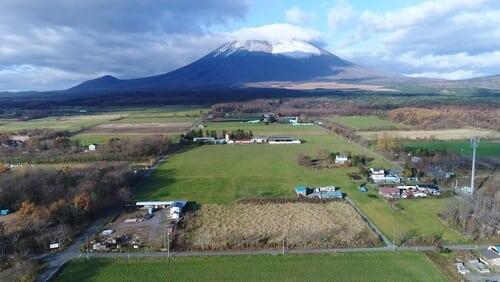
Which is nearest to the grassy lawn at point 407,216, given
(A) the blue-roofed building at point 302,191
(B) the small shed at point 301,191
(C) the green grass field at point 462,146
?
(A) the blue-roofed building at point 302,191

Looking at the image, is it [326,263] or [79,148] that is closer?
[326,263]

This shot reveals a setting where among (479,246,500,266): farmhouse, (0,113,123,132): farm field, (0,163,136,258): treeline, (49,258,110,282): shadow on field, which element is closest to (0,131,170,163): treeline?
(0,163,136,258): treeline

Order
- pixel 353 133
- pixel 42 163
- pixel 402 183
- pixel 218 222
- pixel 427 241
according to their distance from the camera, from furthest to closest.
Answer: pixel 353 133 < pixel 42 163 < pixel 402 183 < pixel 218 222 < pixel 427 241

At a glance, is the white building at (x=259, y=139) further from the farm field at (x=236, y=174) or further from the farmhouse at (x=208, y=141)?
the farmhouse at (x=208, y=141)

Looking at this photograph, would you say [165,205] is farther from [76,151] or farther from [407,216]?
[76,151]

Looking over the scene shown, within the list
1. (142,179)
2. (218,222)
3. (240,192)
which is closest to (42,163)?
(142,179)

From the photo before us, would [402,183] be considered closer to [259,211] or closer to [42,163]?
[259,211]
